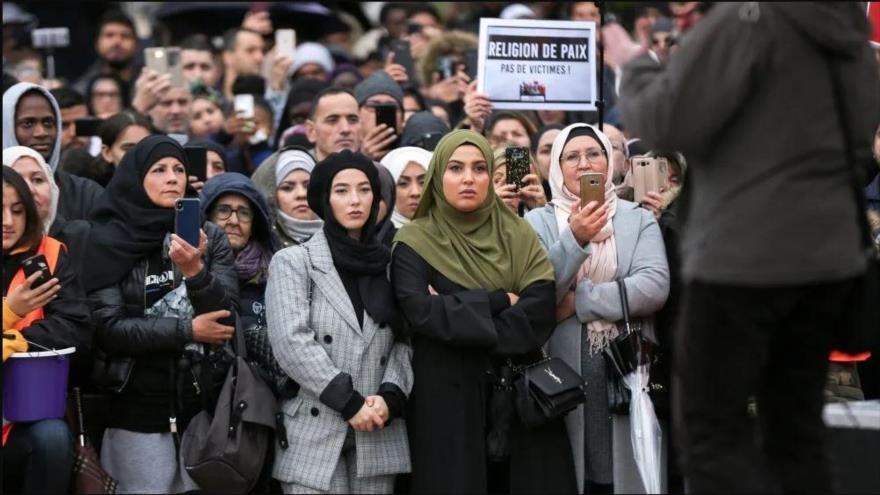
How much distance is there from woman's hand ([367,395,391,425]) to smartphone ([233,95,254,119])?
417 centimetres

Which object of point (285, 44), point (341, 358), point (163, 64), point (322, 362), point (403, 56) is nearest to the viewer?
point (322, 362)

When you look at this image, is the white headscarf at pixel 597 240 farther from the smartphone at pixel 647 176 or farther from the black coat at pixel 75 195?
the black coat at pixel 75 195

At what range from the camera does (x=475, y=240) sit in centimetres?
712

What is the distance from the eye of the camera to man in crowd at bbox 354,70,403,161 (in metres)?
9.16

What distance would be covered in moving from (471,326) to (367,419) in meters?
0.62

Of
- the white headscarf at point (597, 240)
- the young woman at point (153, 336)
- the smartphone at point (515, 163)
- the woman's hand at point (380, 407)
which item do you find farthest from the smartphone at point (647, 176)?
the young woman at point (153, 336)

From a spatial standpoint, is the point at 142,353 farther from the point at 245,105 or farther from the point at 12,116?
the point at 245,105

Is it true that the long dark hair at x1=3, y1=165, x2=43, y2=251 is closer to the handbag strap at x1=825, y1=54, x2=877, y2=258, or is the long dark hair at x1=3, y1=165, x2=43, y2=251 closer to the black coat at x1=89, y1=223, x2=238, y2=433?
the black coat at x1=89, y1=223, x2=238, y2=433

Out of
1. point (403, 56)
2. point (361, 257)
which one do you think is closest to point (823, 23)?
point (361, 257)

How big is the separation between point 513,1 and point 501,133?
18.4 feet

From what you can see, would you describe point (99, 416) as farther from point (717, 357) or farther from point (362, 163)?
point (717, 357)

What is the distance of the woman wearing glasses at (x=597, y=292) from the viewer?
7035mm

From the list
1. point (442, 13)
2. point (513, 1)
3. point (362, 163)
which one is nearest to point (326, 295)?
point (362, 163)

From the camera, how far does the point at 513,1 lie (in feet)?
48.8
